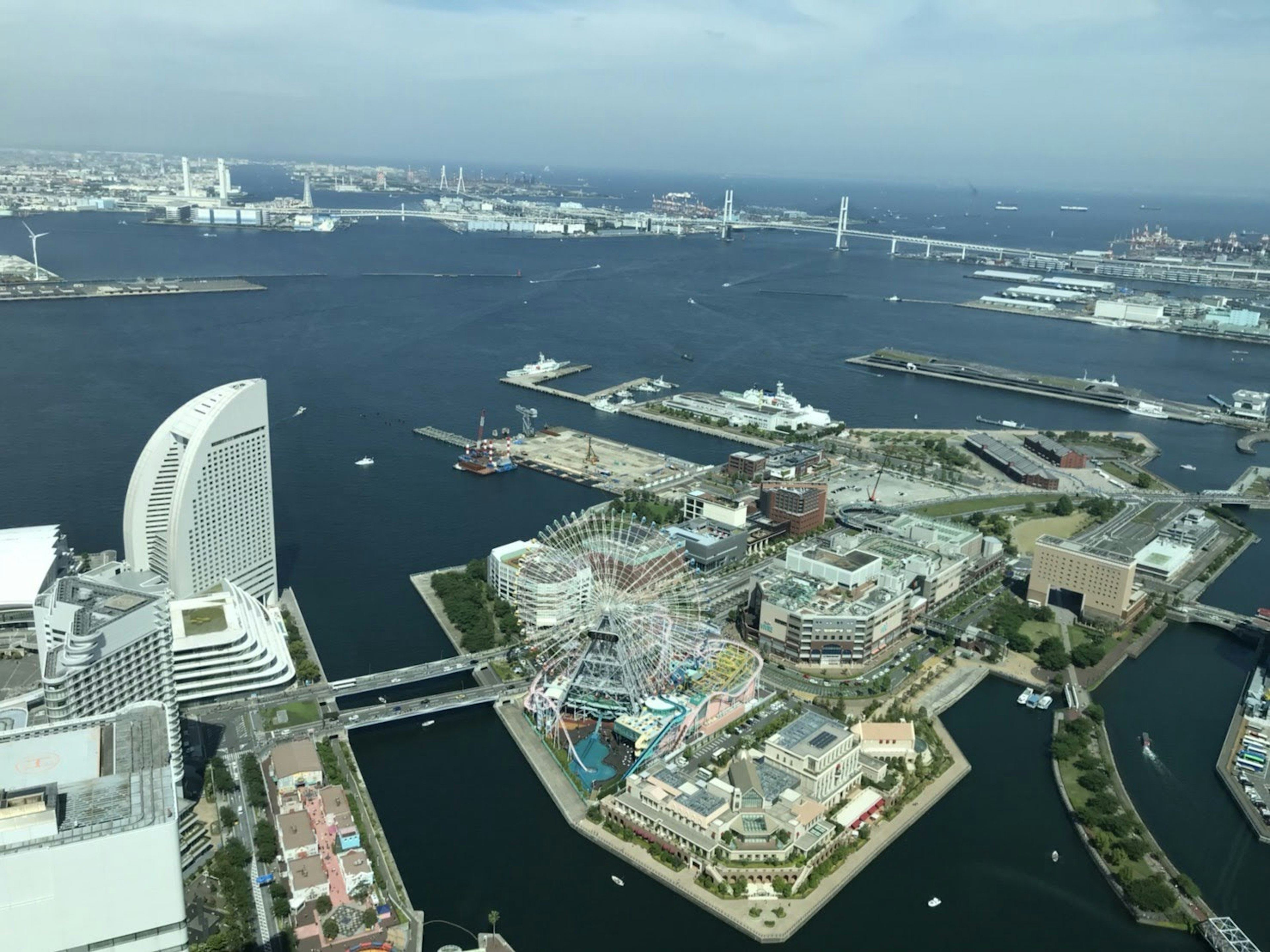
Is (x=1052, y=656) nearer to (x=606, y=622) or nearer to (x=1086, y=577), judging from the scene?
(x=1086, y=577)

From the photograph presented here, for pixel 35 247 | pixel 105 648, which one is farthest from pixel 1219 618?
pixel 35 247

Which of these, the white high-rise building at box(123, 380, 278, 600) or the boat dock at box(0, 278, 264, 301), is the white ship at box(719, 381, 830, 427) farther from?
the boat dock at box(0, 278, 264, 301)

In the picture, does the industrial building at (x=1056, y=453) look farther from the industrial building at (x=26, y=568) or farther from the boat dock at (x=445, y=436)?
the industrial building at (x=26, y=568)

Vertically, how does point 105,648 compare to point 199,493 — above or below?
below

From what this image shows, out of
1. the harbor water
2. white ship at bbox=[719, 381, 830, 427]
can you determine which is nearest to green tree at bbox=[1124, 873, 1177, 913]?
the harbor water

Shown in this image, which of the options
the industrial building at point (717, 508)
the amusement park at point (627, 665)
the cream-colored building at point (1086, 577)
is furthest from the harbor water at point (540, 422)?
the industrial building at point (717, 508)

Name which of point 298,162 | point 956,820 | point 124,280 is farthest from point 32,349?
point 298,162
